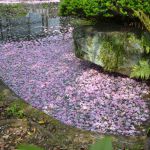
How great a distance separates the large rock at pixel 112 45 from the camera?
6.42 metres

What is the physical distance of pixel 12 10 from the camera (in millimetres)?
15297

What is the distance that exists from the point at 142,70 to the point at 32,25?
286 inches

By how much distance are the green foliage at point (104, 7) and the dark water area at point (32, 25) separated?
3.98 m

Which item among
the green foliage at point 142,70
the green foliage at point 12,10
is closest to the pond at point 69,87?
the green foliage at point 142,70

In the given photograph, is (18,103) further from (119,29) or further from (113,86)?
(119,29)

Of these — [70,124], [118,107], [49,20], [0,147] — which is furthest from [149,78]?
[49,20]

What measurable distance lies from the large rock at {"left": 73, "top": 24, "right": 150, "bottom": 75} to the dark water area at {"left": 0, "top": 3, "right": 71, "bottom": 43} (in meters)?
3.98

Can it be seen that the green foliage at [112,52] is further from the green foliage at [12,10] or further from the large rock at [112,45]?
the green foliage at [12,10]

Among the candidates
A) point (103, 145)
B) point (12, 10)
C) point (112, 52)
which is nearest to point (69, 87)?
point (112, 52)

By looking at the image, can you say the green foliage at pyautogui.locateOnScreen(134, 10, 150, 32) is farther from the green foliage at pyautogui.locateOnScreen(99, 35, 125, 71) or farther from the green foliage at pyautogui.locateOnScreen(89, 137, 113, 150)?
the green foliage at pyautogui.locateOnScreen(89, 137, 113, 150)

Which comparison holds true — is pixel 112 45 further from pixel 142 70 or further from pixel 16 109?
pixel 16 109

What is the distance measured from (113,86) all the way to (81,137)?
7.48 feet

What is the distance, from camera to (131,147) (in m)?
4.22

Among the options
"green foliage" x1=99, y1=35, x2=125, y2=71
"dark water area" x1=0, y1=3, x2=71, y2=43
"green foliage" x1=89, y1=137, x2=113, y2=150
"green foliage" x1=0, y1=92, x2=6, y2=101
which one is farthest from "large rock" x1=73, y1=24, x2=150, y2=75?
"green foliage" x1=89, y1=137, x2=113, y2=150
